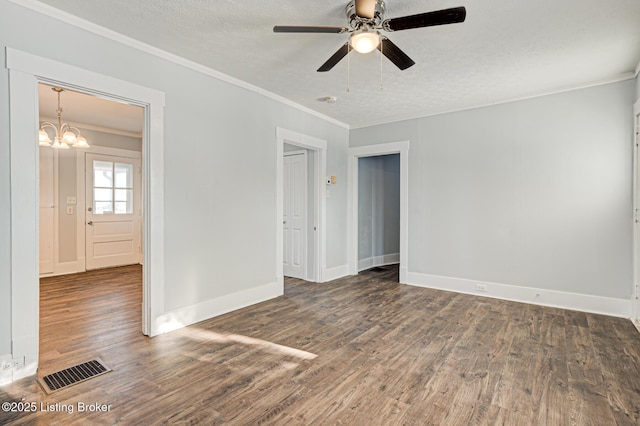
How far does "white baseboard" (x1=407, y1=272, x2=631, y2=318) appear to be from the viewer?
150 inches

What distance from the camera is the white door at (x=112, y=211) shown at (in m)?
6.27

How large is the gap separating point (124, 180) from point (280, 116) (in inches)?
167

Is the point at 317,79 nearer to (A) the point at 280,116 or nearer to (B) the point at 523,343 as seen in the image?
(A) the point at 280,116

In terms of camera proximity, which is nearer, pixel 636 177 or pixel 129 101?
pixel 129 101

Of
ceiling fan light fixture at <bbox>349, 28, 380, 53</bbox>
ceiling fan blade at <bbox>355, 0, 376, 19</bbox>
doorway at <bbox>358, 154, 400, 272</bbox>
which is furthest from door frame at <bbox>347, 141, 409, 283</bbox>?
ceiling fan blade at <bbox>355, 0, 376, 19</bbox>

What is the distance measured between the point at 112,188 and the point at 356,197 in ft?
16.2

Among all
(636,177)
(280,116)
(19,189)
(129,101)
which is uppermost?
(280,116)

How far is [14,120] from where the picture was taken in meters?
2.34

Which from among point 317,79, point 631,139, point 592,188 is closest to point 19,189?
point 317,79

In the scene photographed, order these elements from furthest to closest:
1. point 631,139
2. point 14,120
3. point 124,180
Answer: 1. point 124,180
2. point 631,139
3. point 14,120

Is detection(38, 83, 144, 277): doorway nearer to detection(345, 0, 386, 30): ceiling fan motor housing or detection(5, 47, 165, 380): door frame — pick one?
detection(5, 47, 165, 380): door frame

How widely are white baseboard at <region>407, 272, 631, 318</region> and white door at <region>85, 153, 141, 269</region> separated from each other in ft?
18.8

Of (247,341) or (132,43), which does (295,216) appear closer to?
(247,341)

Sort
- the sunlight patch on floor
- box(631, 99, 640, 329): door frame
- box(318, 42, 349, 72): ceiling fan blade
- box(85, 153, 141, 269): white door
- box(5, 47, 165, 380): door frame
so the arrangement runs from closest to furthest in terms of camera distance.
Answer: box(5, 47, 165, 380): door frame
box(318, 42, 349, 72): ceiling fan blade
the sunlight patch on floor
box(631, 99, 640, 329): door frame
box(85, 153, 141, 269): white door
